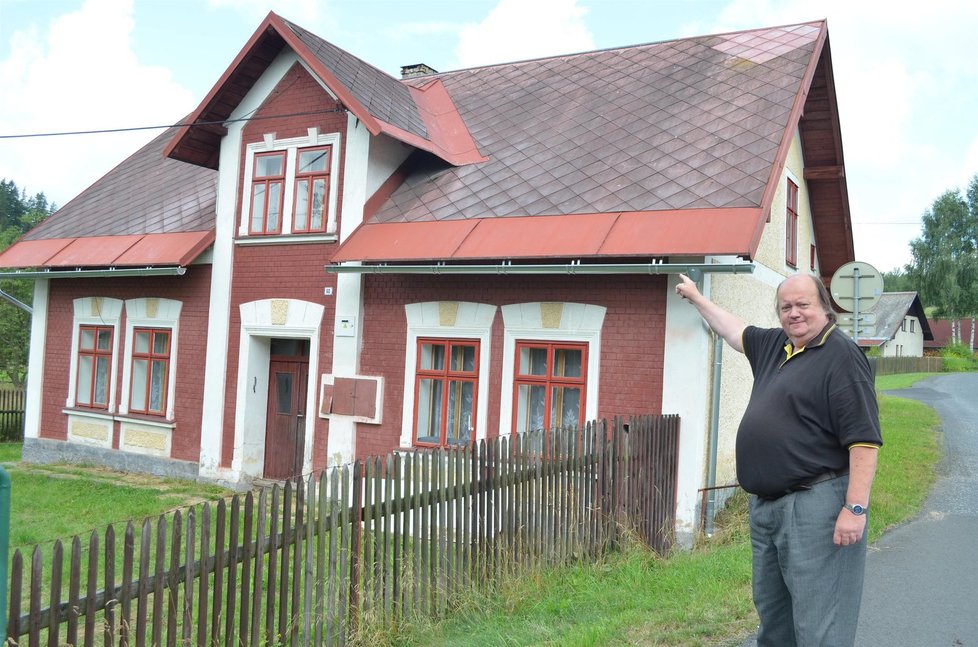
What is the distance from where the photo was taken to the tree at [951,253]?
170 feet

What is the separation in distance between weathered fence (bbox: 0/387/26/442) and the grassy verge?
54.5ft

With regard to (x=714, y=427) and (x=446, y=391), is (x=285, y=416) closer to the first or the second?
(x=446, y=391)

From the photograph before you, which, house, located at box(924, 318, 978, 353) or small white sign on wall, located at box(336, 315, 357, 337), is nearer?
small white sign on wall, located at box(336, 315, 357, 337)

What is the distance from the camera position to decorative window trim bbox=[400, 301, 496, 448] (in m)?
10.0

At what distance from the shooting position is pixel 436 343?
1043 cm

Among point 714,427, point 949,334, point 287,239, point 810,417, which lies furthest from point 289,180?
point 949,334

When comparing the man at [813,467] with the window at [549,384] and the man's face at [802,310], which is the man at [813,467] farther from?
the window at [549,384]

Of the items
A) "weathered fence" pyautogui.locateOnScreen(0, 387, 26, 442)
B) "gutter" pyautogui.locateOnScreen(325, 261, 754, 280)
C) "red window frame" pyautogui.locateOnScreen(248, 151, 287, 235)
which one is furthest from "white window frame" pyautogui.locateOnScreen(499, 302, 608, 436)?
"weathered fence" pyautogui.locateOnScreen(0, 387, 26, 442)

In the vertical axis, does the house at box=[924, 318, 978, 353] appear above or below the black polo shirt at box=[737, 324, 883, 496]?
above

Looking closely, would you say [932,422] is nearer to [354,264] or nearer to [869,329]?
[869,329]

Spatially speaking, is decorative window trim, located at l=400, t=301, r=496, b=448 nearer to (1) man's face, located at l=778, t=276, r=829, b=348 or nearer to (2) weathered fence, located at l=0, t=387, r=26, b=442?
(1) man's face, located at l=778, t=276, r=829, b=348

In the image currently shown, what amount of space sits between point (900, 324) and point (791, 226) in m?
41.4

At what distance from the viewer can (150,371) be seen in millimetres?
12930

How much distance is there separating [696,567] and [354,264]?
6036 millimetres
